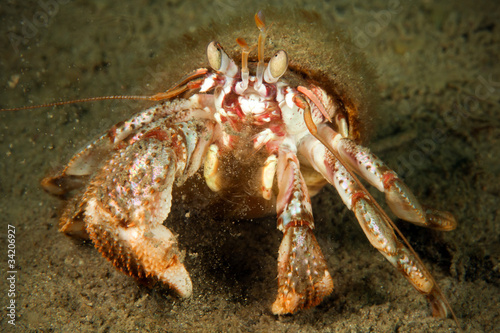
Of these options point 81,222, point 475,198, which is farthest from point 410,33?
point 81,222

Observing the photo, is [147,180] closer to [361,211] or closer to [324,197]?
[361,211]

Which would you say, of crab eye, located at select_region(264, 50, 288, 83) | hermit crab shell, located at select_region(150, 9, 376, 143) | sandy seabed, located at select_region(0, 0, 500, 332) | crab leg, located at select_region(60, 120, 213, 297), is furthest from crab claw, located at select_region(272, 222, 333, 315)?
hermit crab shell, located at select_region(150, 9, 376, 143)

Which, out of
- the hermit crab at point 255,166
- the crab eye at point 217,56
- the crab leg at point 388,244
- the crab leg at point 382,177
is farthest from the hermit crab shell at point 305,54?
the crab leg at point 388,244

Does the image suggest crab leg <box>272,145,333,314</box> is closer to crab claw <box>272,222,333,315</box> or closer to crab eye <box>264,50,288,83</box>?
crab claw <box>272,222,333,315</box>

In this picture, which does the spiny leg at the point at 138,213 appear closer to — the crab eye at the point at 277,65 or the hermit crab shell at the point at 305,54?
the crab eye at the point at 277,65

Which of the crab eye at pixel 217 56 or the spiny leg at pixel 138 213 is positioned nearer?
the spiny leg at pixel 138 213
